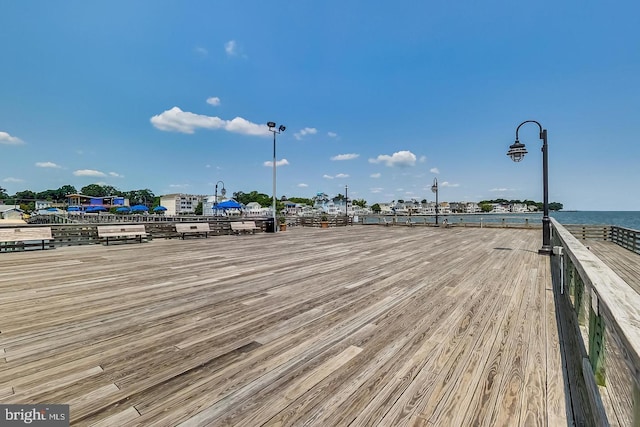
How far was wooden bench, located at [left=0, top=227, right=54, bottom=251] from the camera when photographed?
660cm

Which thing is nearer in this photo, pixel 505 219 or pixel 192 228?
pixel 192 228

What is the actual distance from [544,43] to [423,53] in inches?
206

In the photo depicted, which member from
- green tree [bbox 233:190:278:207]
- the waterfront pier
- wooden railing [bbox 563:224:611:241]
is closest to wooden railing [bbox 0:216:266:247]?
the waterfront pier

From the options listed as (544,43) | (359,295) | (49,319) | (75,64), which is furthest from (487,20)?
(75,64)

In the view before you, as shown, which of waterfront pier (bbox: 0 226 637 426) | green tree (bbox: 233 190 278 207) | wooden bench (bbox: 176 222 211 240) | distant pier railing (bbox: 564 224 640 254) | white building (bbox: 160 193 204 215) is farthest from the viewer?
green tree (bbox: 233 190 278 207)

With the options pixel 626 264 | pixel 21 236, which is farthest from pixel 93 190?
pixel 626 264

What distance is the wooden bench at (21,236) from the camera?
660 centimetres

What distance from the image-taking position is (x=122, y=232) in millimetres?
8602

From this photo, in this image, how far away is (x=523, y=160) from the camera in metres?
7.35

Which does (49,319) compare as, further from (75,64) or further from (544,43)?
(544,43)

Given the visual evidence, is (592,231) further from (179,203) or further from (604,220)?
(179,203)

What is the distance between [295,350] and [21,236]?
352 inches

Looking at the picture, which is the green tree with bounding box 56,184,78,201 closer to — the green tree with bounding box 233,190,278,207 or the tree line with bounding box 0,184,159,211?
the tree line with bounding box 0,184,159,211

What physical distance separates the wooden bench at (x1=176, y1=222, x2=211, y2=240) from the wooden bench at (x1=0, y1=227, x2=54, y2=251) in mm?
3496
